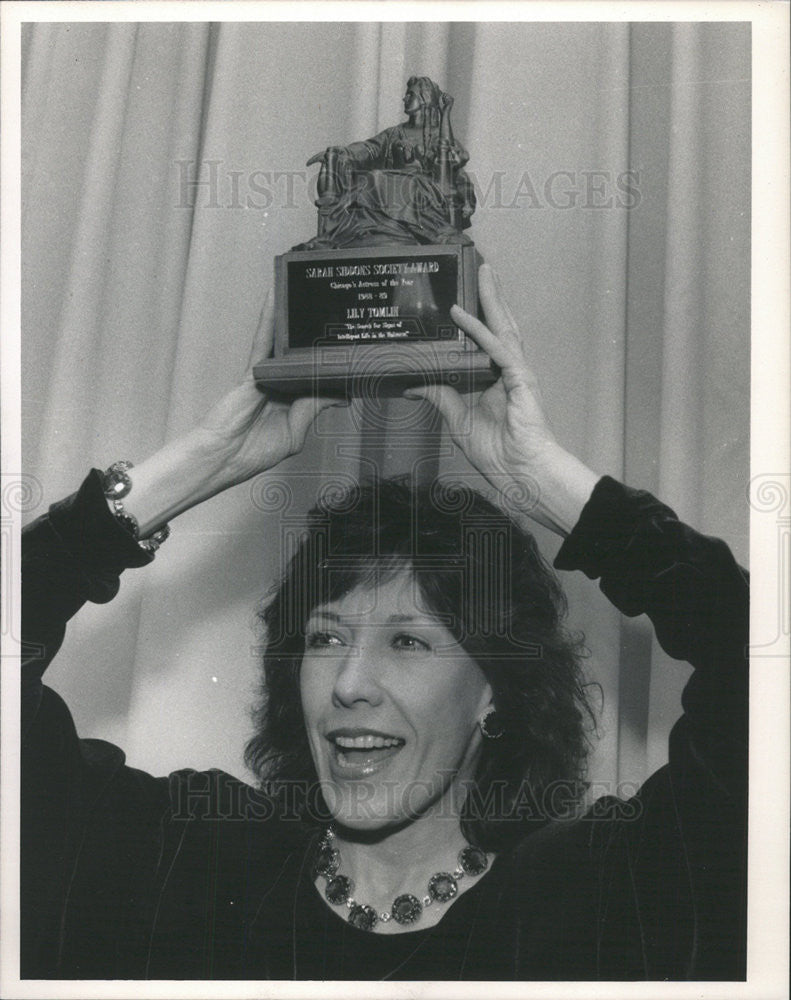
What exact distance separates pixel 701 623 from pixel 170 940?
0.87 metres

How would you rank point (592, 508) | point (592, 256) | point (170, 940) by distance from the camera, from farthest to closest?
point (592, 256) → point (170, 940) → point (592, 508)

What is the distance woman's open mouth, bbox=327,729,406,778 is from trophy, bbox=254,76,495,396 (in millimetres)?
477

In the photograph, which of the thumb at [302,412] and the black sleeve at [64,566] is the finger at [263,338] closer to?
the thumb at [302,412]

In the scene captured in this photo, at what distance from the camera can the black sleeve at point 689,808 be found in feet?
5.11

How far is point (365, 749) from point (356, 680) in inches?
3.7

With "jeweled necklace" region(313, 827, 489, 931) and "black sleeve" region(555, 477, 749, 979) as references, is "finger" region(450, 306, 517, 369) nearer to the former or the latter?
"black sleeve" region(555, 477, 749, 979)

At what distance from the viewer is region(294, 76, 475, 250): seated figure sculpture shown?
5.28 feet

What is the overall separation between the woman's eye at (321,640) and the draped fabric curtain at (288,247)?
125mm

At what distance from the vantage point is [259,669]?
1.72m

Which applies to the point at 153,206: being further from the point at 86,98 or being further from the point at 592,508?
the point at 592,508

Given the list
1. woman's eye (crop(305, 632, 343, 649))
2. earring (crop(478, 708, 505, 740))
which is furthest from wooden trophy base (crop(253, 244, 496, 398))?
earring (crop(478, 708, 505, 740))

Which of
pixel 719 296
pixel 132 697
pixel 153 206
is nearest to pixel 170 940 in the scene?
pixel 132 697

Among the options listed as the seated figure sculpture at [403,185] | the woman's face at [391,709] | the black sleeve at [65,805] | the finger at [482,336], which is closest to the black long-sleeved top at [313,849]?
the black sleeve at [65,805]

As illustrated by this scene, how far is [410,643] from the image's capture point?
1.59 m
